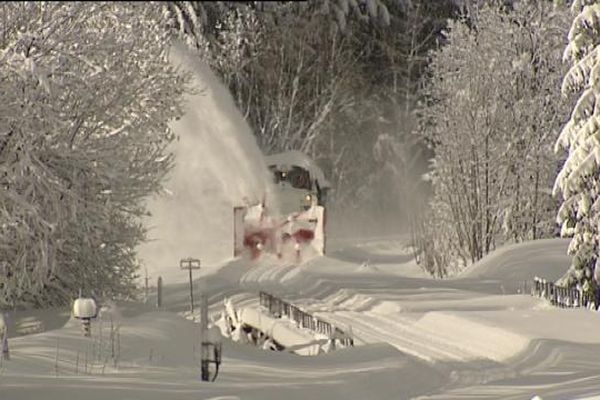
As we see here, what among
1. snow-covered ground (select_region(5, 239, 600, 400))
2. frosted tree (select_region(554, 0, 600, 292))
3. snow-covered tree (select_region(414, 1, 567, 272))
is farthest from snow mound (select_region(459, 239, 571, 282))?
frosted tree (select_region(554, 0, 600, 292))

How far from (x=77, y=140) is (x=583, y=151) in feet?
28.0

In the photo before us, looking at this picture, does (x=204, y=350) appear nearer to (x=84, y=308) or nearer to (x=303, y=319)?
(x=84, y=308)

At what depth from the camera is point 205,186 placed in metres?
33.4

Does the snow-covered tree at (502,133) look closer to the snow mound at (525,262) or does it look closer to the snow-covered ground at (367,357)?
the snow mound at (525,262)

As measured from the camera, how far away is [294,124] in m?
46.5

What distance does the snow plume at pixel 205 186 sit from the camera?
104ft

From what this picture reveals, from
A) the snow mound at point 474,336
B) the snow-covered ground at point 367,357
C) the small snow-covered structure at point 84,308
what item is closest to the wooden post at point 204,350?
the snow-covered ground at point 367,357

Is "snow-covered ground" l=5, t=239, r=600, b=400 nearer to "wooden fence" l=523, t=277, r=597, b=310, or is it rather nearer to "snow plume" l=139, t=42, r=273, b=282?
"wooden fence" l=523, t=277, r=597, b=310

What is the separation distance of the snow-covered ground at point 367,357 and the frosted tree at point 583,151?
1.10 m

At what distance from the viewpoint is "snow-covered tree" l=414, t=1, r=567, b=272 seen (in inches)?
1244

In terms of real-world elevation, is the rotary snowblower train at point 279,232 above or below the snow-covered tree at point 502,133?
below

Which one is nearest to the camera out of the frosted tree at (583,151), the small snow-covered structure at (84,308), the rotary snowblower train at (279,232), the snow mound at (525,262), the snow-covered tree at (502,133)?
the small snow-covered structure at (84,308)

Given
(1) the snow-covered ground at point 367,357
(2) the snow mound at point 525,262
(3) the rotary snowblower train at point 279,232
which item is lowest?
(1) the snow-covered ground at point 367,357

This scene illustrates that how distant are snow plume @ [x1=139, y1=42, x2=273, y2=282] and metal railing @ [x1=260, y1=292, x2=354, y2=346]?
913 cm
